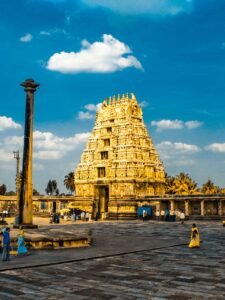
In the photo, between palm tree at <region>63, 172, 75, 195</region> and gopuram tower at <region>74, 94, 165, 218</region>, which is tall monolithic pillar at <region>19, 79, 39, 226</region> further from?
palm tree at <region>63, 172, 75, 195</region>

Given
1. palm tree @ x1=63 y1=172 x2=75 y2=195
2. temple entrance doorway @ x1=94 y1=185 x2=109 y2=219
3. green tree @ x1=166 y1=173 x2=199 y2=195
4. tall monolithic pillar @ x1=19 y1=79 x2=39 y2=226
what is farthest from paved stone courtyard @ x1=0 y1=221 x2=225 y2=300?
palm tree @ x1=63 y1=172 x2=75 y2=195

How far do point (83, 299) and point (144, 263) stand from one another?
591cm

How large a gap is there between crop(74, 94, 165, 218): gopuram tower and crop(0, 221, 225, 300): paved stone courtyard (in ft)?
133

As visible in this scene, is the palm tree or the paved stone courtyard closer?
the paved stone courtyard

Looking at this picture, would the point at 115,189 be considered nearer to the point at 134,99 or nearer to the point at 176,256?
the point at 134,99

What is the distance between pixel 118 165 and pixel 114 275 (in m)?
49.2

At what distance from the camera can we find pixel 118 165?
61.0 m

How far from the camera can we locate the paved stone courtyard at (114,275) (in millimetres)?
9469

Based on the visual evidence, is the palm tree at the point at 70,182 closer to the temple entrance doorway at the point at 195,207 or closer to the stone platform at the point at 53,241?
the temple entrance doorway at the point at 195,207

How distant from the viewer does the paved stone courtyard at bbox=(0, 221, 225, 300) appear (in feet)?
31.1

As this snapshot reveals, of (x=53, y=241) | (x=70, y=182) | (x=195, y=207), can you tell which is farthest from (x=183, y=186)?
(x=53, y=241)

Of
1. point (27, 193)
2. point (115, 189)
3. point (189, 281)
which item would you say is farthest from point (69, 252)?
point (115, 189)

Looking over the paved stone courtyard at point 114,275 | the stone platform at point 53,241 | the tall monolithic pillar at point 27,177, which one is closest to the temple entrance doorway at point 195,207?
the tall monolithic pillar at point 27,177

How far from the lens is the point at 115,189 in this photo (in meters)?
60.4
